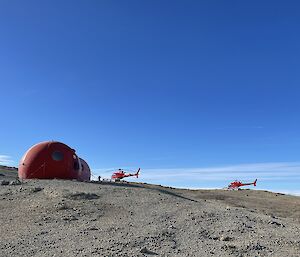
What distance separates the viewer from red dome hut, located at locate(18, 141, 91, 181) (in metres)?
26.1

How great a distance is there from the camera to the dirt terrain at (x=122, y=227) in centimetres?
1171

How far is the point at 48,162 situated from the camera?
2609cm

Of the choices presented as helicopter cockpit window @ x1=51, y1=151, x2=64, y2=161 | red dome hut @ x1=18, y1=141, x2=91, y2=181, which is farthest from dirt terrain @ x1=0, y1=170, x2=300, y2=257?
helicopter cockpit window @ x1=51, y1=151, x2=64, y2=161

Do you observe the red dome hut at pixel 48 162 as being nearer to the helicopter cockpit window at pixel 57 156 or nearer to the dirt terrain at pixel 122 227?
the helicopter cockpit window at pixel 57 156

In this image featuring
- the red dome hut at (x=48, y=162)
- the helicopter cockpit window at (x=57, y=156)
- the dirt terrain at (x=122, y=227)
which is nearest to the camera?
the dirt terrain at (x=122, y=227)

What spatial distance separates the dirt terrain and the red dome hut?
548cm

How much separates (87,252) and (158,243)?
7.58 ft

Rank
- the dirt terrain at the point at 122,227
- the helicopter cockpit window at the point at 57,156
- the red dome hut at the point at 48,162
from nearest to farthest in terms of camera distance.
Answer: the dirt terrain at the point at 122,227, the red dome hut at the point at 48,162, the helicopter cockpit window at the point at 57,156

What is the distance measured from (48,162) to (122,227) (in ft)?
44.6

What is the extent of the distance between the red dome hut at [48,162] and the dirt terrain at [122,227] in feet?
18.0

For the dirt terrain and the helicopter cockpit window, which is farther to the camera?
the helicopter cockpit window

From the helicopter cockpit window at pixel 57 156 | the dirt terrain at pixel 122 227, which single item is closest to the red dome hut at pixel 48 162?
the helicopter cockpit window at pixel 57 156

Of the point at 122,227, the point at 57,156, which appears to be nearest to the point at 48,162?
the point at 57,156

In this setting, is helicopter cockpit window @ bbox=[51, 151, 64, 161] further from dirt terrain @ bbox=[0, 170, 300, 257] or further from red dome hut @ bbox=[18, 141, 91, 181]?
dirt terrain @ bbox=[0, 170, 300, 257]
